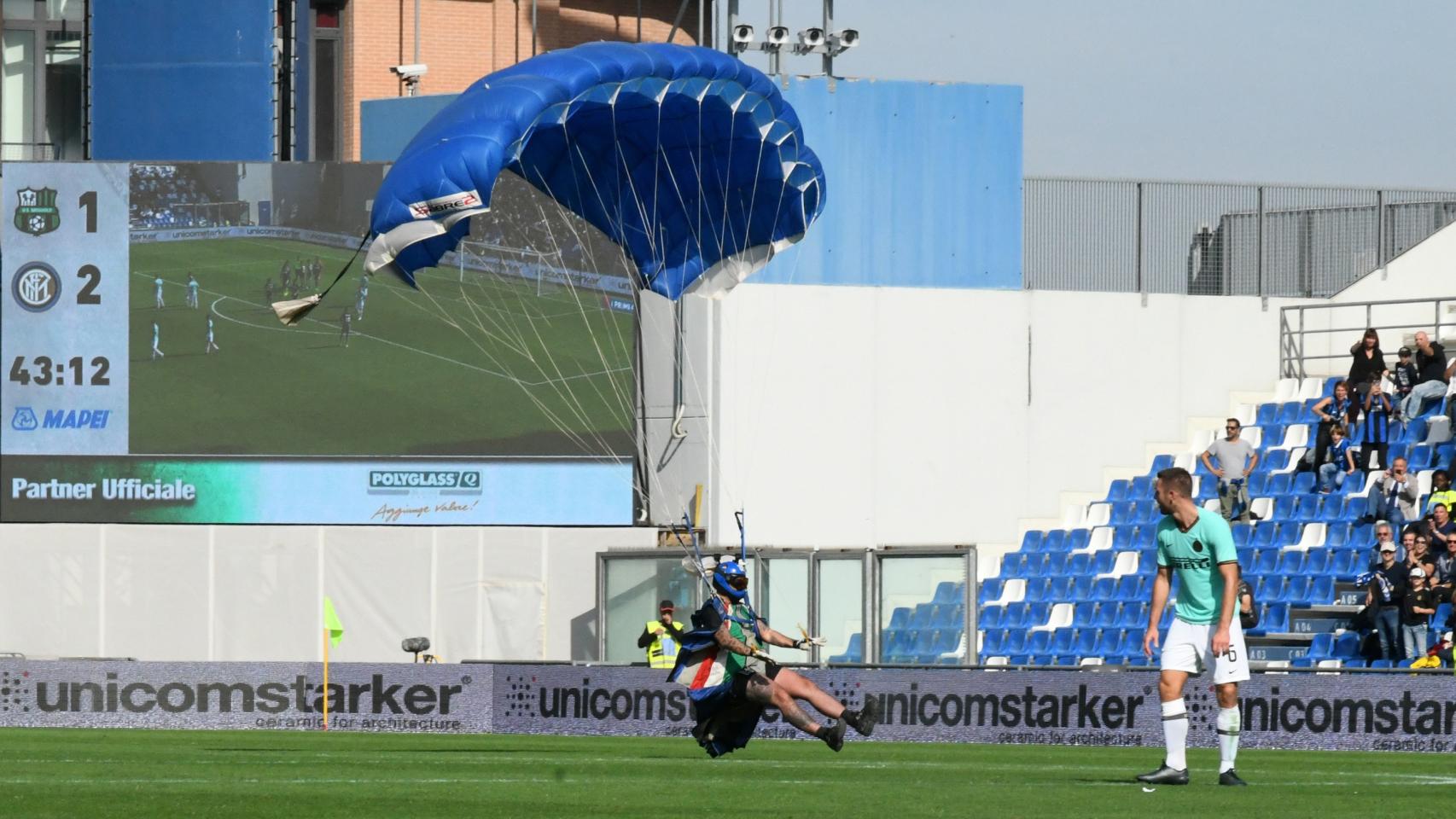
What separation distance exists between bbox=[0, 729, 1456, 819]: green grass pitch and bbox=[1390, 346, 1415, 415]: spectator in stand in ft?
31.0

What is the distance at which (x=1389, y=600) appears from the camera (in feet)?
72.5

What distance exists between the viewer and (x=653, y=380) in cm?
3095

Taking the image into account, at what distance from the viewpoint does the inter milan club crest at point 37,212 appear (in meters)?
30.1

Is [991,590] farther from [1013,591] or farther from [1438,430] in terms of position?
[1438,430]

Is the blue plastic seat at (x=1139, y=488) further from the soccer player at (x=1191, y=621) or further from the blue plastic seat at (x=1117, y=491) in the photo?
the soccer player at (x=1191, y=621)

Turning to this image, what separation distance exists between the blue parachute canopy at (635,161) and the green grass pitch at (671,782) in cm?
421

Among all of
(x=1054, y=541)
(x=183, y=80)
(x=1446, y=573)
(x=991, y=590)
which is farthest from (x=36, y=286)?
(x=1446, y=573)

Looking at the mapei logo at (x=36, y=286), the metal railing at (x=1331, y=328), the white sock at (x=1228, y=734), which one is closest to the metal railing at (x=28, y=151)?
the mapei logo at (x=36, y=286)

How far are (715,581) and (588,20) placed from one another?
26112 mm

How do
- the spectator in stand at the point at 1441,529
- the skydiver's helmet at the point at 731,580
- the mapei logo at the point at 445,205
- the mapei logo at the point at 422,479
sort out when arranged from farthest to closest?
the mapei logo at the point at 422,479
the spectator in stand at the point at 1441,529
the mapei logo at the point at 445,205
the skydiver's helmet at the point at 731,580

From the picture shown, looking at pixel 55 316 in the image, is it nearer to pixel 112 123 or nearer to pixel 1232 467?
pixel 112 123

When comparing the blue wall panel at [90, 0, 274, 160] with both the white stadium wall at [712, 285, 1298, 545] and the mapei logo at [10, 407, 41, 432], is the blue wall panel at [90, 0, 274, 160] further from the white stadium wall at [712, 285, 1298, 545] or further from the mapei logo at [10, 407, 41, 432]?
the white stadium wall at [712, 285, 1298, 545]

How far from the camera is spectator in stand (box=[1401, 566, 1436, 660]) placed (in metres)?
21.8

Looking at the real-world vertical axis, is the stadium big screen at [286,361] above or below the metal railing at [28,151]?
below
